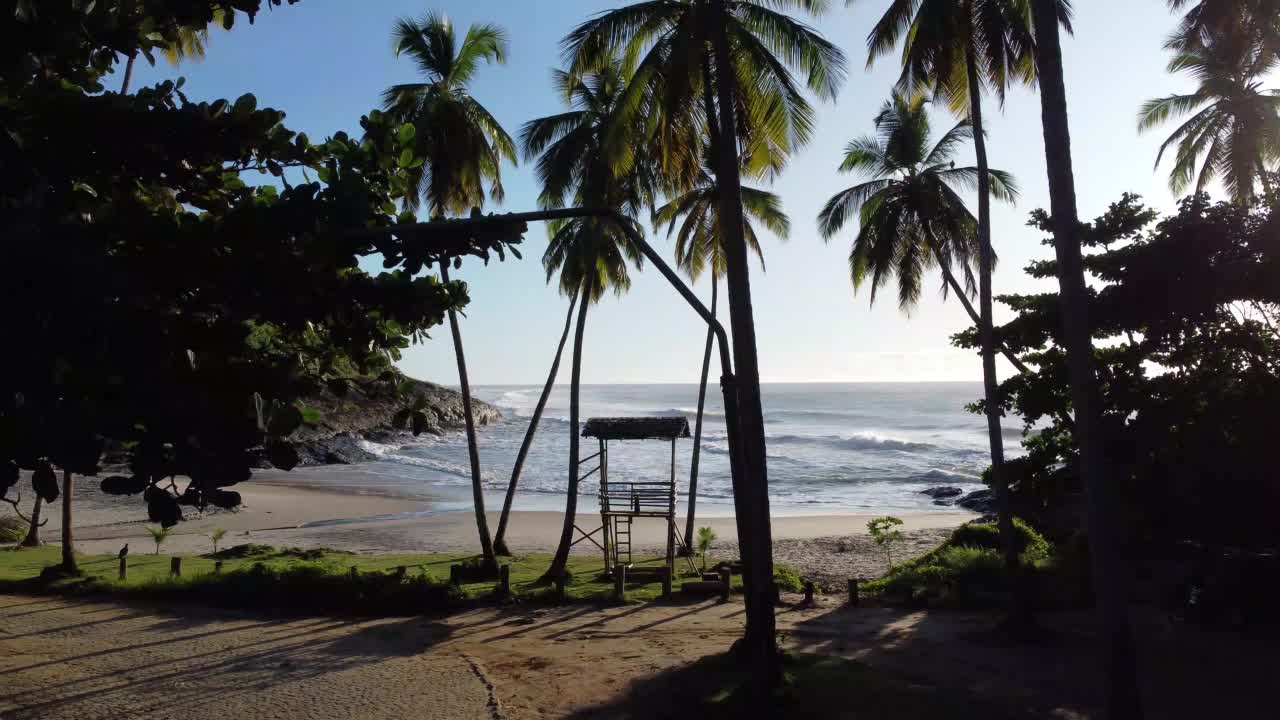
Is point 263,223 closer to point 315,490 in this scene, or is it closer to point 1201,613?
point 1201,613

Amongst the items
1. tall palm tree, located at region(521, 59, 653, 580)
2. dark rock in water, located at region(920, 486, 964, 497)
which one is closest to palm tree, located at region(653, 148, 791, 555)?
tall palm tree, located at region(521, 59, 653, 580)

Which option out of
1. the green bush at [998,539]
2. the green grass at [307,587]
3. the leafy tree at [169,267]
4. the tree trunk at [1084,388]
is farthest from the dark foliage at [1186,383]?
the leafy tree at [169,267]

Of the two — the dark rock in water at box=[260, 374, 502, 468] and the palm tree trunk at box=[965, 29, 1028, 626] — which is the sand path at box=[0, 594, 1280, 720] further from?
the dark rock in water at box=[260, 374, 502, 468]

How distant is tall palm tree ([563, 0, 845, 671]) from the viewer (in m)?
8.99

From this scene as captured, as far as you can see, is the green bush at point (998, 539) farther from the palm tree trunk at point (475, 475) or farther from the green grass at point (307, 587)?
the palm tree trunk at point (475, 475)

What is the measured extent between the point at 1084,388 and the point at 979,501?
26.2m

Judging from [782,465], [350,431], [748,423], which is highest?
[748,423]

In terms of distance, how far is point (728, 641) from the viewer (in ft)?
35.0

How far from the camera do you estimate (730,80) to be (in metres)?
9.57

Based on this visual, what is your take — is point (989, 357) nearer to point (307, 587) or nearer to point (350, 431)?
point (307, 587)

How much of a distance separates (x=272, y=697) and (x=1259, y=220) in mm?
11463

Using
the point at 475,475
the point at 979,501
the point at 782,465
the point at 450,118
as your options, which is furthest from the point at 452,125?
the point at 782,465

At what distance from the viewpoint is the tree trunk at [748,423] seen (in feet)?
26.1

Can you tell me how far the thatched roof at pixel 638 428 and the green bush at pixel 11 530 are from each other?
14.3 m
